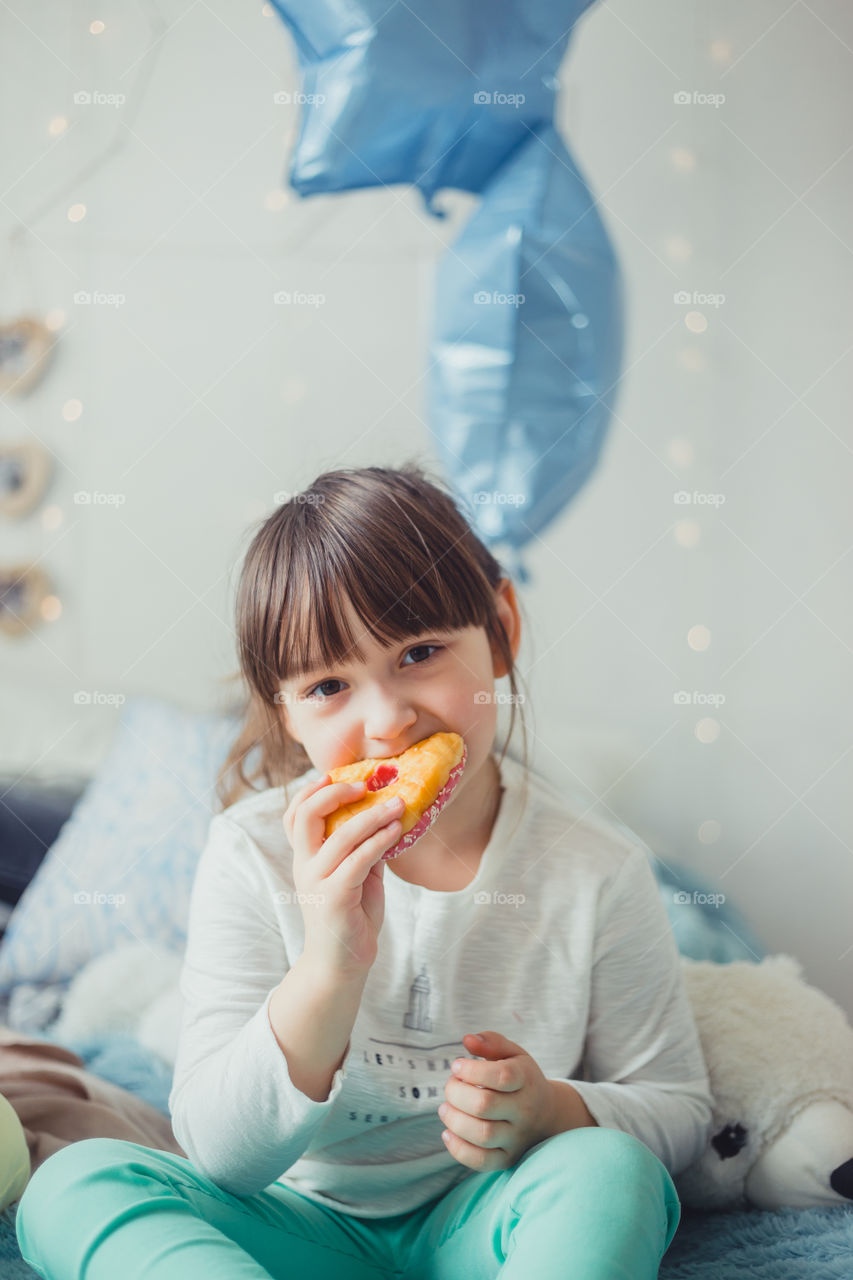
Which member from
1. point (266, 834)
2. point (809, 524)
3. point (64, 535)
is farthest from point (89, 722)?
point (809, 524)

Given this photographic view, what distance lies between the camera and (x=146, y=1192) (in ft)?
2.43

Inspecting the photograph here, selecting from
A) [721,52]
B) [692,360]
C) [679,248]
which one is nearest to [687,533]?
[692,360]

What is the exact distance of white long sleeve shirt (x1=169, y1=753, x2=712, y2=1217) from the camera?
3.03 ft

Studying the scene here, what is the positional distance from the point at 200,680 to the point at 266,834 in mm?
702

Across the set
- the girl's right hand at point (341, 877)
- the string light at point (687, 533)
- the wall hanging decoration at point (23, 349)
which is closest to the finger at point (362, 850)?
the girl's right hand at point (341, 877)

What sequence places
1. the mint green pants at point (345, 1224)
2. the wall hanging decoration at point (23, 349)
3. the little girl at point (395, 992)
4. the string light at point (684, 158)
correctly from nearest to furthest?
the mint green pants at point (345, 1224), the little girl at point (395, 992), the string light at point (684, 158), the wall hanging decoration at point (23, 349)

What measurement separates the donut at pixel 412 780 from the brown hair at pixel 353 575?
0.10 metres

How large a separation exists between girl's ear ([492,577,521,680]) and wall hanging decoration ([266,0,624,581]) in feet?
1.45

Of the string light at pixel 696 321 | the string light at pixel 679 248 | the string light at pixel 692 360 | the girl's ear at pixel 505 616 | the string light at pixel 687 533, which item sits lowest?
the girl's ear at pixel 505 616

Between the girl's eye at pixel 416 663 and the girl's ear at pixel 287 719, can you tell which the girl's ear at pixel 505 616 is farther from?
the girl's ear at pixel 287 719

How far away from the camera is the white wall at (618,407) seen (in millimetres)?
1422

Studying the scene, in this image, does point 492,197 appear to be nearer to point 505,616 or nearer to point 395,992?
point 505,616

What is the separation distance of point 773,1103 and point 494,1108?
40 cm

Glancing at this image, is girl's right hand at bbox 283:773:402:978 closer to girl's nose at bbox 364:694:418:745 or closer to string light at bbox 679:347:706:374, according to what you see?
girl's nose at bbox 364:694:418:745
